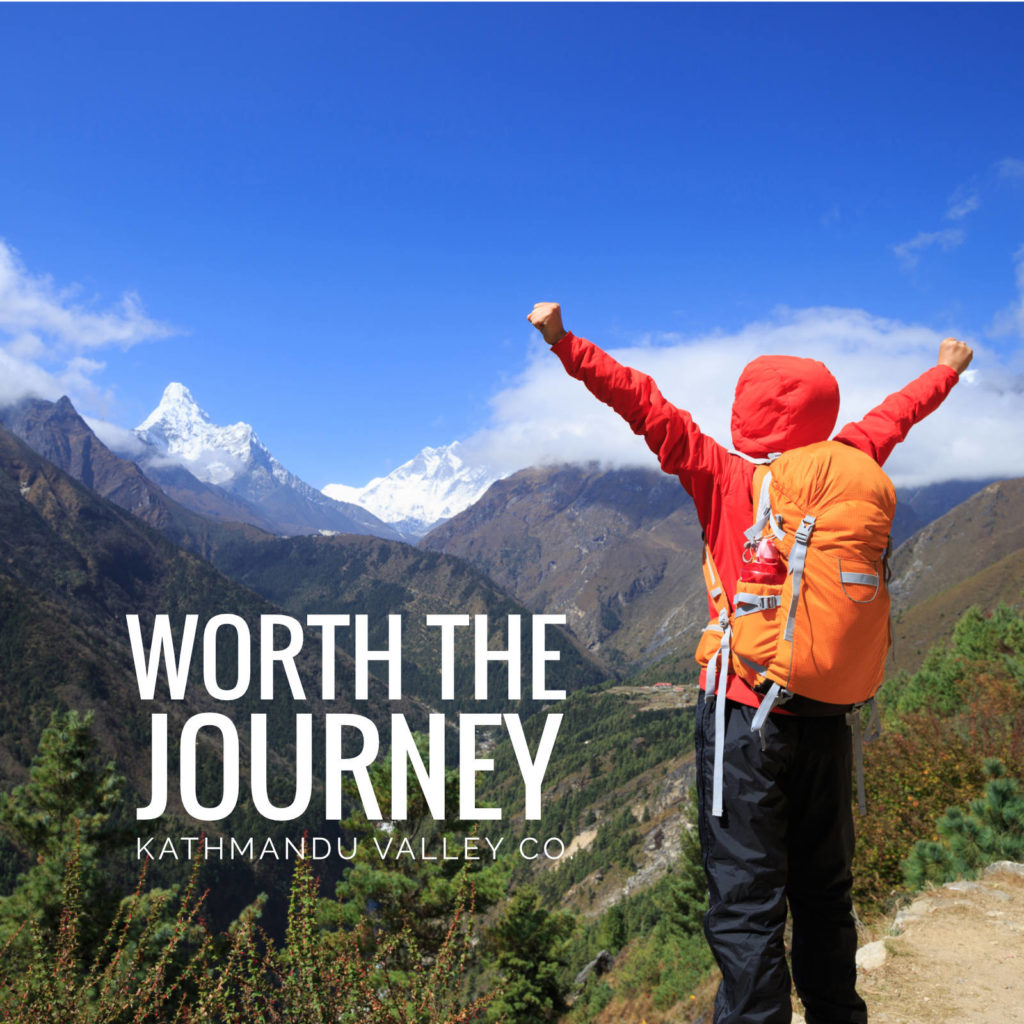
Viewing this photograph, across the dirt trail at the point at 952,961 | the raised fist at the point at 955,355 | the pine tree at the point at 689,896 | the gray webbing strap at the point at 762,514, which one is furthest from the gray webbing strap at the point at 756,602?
the pine tree at the point at 689,896

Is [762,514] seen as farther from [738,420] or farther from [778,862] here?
[778,862]

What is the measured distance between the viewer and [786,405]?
3521 mm

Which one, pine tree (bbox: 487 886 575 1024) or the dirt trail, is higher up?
the dirt trail

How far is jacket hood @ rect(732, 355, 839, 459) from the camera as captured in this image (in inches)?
138

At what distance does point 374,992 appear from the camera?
463 centimetres

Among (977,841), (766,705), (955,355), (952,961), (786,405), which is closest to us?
(766,705)

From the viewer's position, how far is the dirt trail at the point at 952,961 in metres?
5.46

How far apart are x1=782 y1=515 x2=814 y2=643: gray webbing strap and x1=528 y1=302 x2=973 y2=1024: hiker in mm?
251

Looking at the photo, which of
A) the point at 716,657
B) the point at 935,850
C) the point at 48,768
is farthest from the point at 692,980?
the point at 48,768

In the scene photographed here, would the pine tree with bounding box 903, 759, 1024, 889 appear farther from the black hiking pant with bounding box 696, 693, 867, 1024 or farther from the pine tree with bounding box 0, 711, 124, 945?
the pine tree with bounding box 0, 711, 124, 945

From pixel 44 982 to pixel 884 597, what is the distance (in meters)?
5.47

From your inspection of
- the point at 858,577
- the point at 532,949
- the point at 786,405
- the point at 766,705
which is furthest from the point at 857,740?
the point at 532,949

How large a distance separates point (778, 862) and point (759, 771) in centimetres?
43

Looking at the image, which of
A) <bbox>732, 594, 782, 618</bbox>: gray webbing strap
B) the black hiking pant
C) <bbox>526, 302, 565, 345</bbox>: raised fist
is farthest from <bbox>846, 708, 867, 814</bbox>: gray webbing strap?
<bbox>526, 302, 565, 345</bbox>: raised fist
